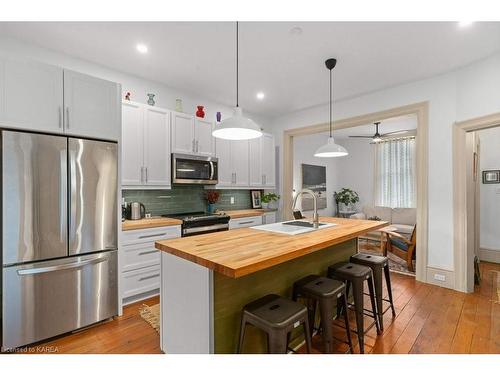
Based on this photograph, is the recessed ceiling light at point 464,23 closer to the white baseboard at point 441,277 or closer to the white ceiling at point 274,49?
the white ceiling at point 274,49

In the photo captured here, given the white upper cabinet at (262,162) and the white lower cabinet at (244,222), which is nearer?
the white lower cabinet at (244,222)

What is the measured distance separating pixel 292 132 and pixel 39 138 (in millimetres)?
3955

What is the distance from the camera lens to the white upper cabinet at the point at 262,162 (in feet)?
15.0

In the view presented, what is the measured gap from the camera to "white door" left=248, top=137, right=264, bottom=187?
454cm

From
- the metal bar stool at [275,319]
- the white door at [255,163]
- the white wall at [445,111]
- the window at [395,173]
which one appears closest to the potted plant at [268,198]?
the white door at [255,163]

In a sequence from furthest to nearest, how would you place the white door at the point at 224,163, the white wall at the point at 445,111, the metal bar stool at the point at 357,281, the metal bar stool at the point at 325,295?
the white door at the point at 224,163 → the white wall at the point at 445,111 → the metal bar stool at the point at 357,281 → the metal bar stool at the point at 325,295

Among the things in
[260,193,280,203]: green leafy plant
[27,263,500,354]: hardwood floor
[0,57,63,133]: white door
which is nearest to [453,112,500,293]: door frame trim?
[27,263,500,354]: hardwood floor

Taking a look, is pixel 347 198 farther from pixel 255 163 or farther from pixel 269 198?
pixel 255 163

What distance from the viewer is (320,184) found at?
6832 mm

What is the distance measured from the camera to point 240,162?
14.4ft

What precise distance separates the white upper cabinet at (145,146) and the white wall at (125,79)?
0.39m

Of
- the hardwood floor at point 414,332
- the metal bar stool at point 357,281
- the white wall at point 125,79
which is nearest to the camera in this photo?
the metal bar stool at point 357,281

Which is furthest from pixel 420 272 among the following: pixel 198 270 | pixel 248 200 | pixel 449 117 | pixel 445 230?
pixel 198 270
